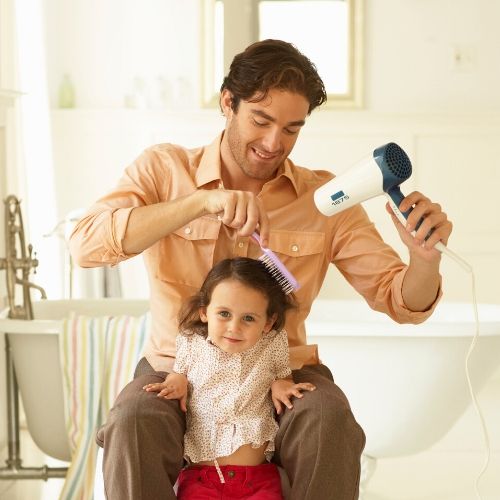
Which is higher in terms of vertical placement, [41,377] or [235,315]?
[235,315]

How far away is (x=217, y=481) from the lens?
1.79 m

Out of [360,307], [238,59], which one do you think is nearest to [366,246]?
[238,59]

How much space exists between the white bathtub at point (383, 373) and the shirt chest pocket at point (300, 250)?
0.76 metres

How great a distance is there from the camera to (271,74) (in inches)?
79.4

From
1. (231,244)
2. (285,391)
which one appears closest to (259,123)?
(231,244)

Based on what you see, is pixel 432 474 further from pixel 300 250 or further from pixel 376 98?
pixel 376 98

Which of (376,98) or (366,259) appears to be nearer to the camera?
(366,259)

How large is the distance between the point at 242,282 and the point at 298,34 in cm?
299

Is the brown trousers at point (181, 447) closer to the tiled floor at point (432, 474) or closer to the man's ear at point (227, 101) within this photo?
the man's ear at point (227, 101)

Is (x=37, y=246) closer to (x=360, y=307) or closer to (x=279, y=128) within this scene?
(x=360, y=307)

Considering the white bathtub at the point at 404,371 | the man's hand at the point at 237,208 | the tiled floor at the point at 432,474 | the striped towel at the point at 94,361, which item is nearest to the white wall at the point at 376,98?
the tiled floor at the point at 432,474

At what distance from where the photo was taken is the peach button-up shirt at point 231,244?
2031 mm

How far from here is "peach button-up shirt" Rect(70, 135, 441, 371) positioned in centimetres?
203

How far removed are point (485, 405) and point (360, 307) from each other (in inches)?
32.6
